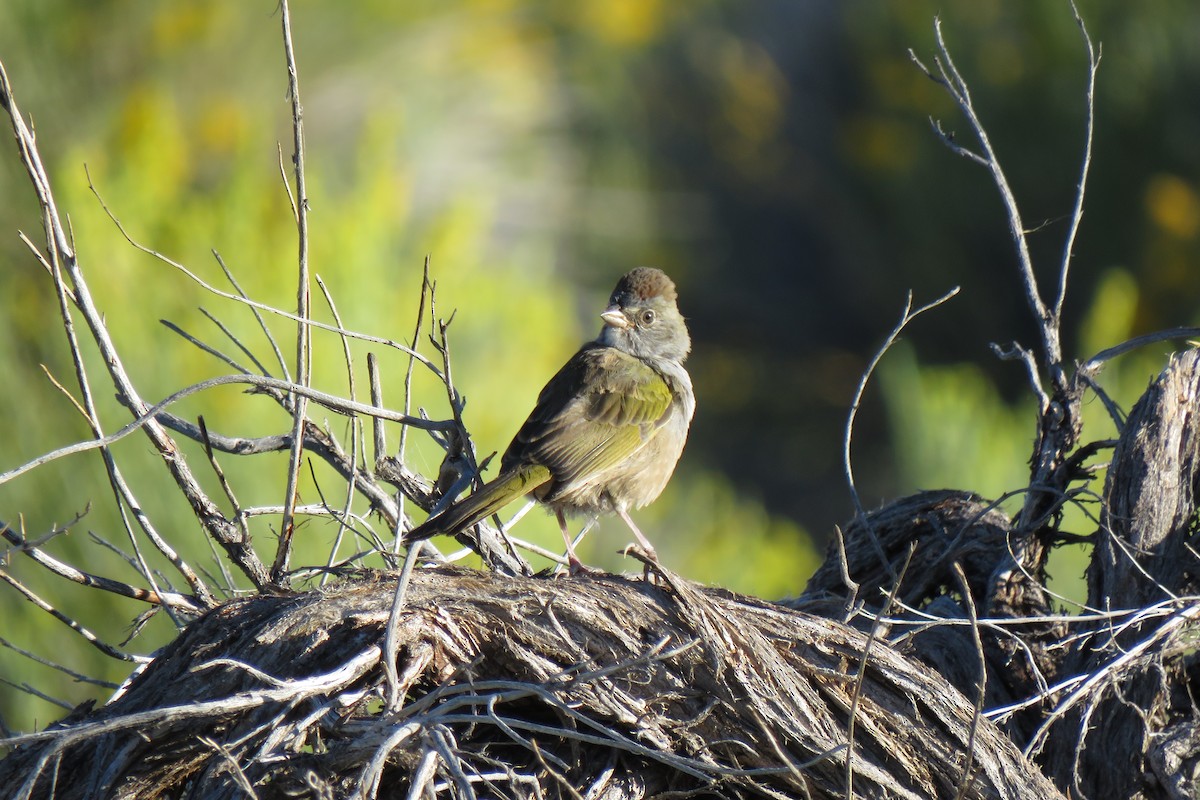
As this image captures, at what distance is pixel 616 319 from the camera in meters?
4.40

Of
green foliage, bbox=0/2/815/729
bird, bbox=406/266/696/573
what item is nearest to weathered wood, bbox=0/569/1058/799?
bird, bbox=406/266/696/573

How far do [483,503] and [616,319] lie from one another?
153 cm

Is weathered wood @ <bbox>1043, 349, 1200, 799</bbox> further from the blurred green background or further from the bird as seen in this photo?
the bird

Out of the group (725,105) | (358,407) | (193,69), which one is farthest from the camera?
(725,105)

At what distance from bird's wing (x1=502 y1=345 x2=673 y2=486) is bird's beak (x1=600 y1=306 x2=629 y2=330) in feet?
0.37

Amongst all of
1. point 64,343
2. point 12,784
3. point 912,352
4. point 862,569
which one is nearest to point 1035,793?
point 862,569

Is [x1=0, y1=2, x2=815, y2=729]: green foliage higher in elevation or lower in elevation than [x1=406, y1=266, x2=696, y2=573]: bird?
higher

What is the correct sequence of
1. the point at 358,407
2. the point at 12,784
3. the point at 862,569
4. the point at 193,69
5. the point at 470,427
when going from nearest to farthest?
the point at 12,784 < the point at 358,407 < the point at 862,569 < the point at 470,427 < the point at 193,69

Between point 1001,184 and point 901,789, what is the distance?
146 cm

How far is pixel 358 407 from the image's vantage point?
2584 millimetres

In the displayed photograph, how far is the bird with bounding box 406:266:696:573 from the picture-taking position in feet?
12.0

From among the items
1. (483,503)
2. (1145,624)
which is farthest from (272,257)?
(1145,624)

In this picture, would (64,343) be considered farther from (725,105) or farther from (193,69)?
(725,105)

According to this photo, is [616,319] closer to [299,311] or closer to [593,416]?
[593,416]
